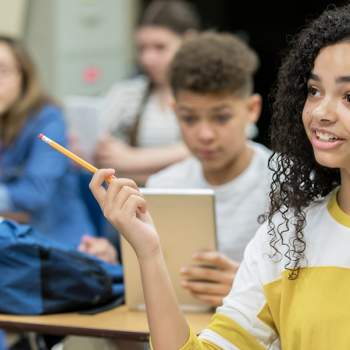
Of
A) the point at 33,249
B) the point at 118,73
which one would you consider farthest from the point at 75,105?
the point at 118,73

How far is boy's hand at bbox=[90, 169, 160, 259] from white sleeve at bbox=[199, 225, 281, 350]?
19 centimetres

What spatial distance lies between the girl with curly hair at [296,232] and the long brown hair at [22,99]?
4.38 feet

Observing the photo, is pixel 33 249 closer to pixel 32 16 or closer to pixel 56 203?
pixel 56 203

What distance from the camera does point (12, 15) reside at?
3.71m

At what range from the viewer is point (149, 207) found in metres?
1.11

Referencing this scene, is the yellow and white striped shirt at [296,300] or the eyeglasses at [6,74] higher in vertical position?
the eyeglasses at [6,74]

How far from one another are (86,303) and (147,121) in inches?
48.4

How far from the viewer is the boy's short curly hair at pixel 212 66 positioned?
142cm

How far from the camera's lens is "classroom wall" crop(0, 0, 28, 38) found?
368 centimetres

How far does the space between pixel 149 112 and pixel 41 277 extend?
127cm

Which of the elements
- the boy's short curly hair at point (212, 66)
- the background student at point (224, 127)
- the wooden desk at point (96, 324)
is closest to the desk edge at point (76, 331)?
the wooden desk at point (96, 324)

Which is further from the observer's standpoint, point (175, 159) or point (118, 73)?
point (118, 73)

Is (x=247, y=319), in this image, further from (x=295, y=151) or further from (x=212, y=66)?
(x=212, y=66)

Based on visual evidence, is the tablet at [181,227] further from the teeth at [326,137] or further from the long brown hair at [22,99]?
the long brown hair at [22,99]
